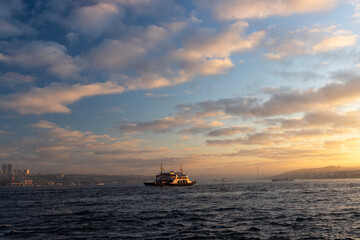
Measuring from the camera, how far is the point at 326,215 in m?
42.2

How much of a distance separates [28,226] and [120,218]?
1259 centimetres

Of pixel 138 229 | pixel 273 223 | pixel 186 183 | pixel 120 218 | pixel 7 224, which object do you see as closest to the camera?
pixel 138 229

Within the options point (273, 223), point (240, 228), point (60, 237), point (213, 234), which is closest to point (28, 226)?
point (60, 237)

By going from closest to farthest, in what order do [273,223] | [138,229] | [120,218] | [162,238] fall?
[162,238], [138,229], [273,223], [120,218]

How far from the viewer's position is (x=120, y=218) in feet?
137

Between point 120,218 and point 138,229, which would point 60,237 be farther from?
point 120,218

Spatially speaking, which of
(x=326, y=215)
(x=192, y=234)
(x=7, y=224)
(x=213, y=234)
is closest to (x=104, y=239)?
(x=192, y=234)

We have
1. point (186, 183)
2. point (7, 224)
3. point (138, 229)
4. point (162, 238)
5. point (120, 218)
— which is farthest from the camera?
point (186, 183)

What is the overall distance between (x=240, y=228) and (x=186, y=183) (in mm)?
168756

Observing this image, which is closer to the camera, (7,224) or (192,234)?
(192,234)

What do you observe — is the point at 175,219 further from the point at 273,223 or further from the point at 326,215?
the point at 326,215

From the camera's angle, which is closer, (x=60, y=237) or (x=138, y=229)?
(x=60, y=237)

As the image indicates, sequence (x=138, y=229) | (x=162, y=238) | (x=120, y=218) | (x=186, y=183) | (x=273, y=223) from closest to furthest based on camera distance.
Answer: (x=162, y=238), (x=138, y=229), (x=273, y=223), (x=120, y=218), (x=186, y=183)

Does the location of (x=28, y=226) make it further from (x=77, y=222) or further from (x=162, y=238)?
(x=162, y=238)
